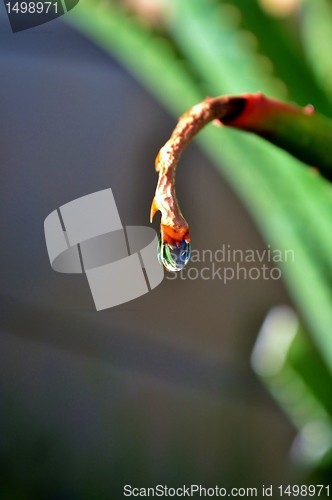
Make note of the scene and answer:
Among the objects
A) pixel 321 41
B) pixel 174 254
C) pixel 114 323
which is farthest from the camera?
pixel 114 323

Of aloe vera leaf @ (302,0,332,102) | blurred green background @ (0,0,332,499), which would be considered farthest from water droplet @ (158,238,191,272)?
blurred green background @ (0,0,332,499)

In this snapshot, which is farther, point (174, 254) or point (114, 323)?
point (114, 323)

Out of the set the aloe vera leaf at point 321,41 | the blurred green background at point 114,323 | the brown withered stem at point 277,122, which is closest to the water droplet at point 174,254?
the brown withered stem at point 277,122

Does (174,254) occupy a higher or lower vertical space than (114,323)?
higher

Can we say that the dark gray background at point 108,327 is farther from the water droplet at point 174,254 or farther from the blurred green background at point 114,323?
the water droplet at point 174,254

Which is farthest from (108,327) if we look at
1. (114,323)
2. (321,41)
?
(321,41)

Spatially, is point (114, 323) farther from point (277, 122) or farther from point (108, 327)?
point (277, 122)

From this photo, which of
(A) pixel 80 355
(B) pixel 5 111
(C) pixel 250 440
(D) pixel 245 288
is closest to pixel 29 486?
(A) pixel 80 355

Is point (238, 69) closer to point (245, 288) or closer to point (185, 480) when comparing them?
point (245, 288)

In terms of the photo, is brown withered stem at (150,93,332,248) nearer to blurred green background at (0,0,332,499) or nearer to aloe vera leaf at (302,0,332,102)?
aloe vera leaf at (302,0,332,102)
